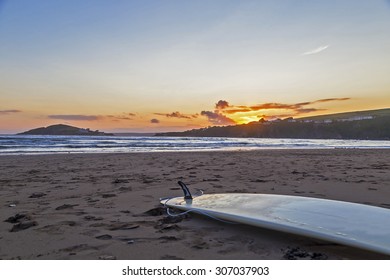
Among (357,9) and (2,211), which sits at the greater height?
(357,9)

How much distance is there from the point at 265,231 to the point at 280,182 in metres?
2.96

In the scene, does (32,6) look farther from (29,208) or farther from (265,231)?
(265,231)

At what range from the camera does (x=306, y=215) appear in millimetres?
2777

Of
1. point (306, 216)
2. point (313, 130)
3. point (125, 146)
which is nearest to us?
point (306, 216)

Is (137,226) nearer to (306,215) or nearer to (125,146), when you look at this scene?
(306,215)

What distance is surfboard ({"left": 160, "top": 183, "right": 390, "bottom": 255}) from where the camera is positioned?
226 centimetres

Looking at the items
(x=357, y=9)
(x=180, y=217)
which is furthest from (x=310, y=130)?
(x=180, y=217)

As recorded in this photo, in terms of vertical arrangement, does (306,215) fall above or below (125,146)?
below

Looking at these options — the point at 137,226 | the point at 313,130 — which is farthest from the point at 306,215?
the point at 313,130

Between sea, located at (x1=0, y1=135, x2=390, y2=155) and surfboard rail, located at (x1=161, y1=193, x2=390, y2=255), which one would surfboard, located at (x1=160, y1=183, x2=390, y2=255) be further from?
sea, located at (x1=0, y1=135, x2=390, y2=155)

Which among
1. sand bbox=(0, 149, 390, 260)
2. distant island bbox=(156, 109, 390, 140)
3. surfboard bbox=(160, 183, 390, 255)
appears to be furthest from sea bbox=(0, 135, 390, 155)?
distant island bbox=(156, 109, 390, 140)
